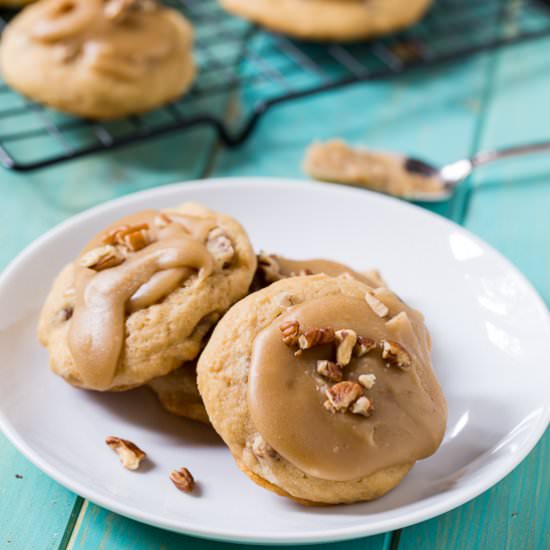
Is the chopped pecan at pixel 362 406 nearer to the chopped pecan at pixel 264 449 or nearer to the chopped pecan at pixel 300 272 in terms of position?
the chopped pecan at pixel 264 449

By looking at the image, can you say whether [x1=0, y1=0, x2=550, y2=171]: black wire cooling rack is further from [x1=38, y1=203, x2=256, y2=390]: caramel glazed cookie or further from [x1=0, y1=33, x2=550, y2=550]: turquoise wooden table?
[x1=38, y1=203, x2=256, y2=390]: caramel glazed cookie

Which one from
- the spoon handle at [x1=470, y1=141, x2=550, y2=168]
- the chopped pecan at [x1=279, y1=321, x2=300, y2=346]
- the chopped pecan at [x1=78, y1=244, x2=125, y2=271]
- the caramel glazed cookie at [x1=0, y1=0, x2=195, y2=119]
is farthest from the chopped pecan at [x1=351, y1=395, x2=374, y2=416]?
the caramel glazed cookie at [x1=0, y1=0, x2=195, y2=119]

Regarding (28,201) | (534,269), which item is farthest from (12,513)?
(534,269)

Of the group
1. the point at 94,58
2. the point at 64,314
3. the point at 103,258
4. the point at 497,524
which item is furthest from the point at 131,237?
the point at 94,58

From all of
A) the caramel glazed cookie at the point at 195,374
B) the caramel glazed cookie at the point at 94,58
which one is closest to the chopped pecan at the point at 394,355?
the caramel glazed cookie at the point at 195,374

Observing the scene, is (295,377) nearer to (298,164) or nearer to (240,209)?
(240,209)
